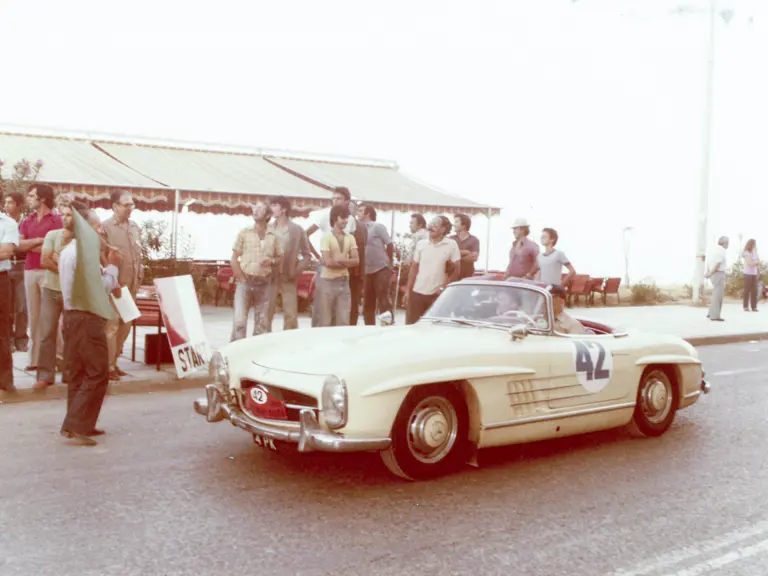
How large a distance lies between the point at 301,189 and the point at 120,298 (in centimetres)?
1404

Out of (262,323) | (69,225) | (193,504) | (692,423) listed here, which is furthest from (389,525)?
(262,323)

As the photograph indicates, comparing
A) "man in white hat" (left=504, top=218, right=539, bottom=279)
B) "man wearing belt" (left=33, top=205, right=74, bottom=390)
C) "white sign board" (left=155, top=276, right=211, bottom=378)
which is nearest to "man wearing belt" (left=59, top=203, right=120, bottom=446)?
"man wearing belt" (left=33, top=205, right=74, bottom=390)

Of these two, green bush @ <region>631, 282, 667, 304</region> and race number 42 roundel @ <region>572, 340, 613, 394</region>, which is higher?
green bush @ <region>631, 282, 667, 304</region>

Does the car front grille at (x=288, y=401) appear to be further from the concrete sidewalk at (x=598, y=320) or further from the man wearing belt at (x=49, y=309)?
the man wearing belt at (x=49, y=309)

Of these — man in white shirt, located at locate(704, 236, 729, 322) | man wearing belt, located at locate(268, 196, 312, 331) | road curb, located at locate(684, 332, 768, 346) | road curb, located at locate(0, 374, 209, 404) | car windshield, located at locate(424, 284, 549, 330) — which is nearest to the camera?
car windshield, located at locate(424, 284, 549, 330)

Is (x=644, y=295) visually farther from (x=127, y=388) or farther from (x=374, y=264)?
(x=127, y=388)

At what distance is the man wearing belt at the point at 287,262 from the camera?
32.9 ft

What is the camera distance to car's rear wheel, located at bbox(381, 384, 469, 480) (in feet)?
17.2

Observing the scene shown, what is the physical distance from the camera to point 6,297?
7.55 meters

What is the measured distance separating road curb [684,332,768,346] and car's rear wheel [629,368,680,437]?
293 inches

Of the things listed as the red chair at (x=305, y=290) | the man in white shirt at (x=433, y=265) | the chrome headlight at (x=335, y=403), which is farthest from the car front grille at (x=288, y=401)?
the red chair at (x=305, y=290)

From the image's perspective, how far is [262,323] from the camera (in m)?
9.91

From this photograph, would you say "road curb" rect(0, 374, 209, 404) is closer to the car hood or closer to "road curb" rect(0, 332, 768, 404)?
"road curb" rect(0, 332, 768, 404)

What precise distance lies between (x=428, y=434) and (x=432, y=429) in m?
0.04
